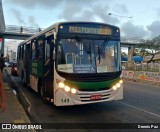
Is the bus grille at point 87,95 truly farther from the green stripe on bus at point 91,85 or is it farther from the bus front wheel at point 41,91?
the bus front wheel at point 41,91

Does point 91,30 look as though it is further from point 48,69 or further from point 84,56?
point 48,69

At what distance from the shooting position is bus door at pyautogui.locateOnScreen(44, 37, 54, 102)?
33.3ft

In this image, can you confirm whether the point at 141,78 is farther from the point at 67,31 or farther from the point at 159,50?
the point at 159,50

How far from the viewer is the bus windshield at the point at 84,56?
9.60m

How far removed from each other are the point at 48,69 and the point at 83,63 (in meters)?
1.55

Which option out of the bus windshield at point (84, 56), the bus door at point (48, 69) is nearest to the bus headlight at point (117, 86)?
the bus windshield at point (84, 56)

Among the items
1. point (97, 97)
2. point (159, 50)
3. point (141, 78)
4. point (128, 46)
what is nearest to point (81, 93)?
point (97, 97)

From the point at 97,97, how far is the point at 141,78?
17.7m

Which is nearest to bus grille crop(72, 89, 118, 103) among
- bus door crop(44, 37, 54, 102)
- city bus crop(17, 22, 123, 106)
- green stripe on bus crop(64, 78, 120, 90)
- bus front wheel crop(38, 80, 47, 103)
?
city bus crop(17, 22, 123, 106)

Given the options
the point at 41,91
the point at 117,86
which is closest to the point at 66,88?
the point at 117,86

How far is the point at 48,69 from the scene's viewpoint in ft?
34.8

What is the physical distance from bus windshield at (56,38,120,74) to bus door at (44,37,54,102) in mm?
682

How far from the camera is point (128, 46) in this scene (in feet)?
239

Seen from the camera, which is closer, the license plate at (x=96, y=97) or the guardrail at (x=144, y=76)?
the license plate at (x=96, y=97)
